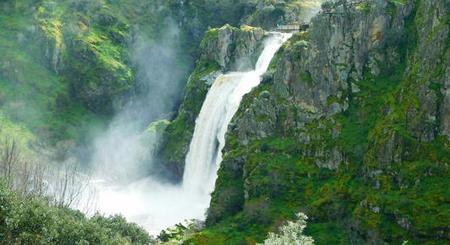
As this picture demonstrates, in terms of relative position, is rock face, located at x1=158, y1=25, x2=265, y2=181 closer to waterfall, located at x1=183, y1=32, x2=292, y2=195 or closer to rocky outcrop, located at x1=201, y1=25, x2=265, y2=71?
rocky outcrop, located at x1=201, y1=25, x2=265, y2=71

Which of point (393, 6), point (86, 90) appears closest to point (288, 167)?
point (393, 6)

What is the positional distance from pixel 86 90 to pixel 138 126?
11.6 metres

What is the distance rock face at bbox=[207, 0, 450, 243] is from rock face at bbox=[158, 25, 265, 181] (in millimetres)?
18064

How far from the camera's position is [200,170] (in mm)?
83875

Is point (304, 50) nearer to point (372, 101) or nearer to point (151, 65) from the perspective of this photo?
point (372, 101)

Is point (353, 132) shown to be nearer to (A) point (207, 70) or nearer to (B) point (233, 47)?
(B) point (233, 47)

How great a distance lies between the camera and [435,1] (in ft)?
189

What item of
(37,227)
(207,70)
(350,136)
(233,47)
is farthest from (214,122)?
(37,227)

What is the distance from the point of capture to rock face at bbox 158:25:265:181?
92.6 m

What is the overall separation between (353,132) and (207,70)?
40373 mm

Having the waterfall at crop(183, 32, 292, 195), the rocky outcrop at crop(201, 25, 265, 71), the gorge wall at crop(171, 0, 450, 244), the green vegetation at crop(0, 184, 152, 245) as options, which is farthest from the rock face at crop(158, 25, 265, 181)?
the green vegetation at crop(0, 184, 152, 245)

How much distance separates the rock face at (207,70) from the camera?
92.6 metres

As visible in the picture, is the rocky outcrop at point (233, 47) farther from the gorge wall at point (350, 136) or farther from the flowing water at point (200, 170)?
the gorge wall at point (350, 136)

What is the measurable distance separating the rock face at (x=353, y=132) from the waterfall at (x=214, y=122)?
7.48 metres
